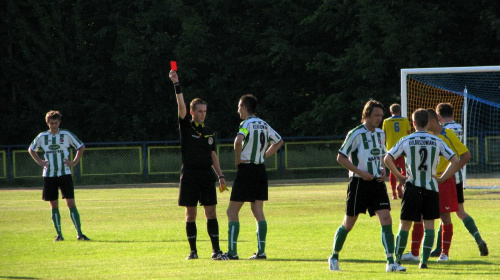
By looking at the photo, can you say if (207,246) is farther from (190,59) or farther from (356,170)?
(190,59)

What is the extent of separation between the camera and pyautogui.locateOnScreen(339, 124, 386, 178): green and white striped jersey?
319 inches

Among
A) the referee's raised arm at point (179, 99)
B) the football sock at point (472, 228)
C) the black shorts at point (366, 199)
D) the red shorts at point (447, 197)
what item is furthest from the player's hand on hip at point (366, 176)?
the referee's raised arm at point (179, 99)

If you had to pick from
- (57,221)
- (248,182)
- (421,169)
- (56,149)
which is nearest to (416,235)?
(421,169)

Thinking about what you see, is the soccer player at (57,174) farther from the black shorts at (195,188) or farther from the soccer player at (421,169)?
the soccer player at (421,169)

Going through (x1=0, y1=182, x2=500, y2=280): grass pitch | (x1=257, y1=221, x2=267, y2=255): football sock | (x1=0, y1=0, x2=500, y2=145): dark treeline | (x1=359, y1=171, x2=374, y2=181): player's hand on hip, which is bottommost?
(x1=0, y1=182, x2=500, y2=280): grass pitch

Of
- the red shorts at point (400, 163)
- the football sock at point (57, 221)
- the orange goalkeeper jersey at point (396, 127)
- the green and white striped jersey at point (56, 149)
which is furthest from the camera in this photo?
the red shorts at point (400, 163)

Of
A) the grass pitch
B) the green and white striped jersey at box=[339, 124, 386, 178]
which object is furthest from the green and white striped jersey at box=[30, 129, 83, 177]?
the green and white striped jersey at box=[339, 124, 386, 178]

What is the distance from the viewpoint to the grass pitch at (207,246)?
328 inches

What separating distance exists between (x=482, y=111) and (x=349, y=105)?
6355mm

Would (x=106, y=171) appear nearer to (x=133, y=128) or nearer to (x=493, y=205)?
(x=133, y=128)

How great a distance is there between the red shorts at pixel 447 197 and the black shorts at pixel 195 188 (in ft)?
8.73

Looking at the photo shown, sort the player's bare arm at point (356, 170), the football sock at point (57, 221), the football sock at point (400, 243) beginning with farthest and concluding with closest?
the football sock at point (57, 221) → the football sock at point (400, 243) → the player's bare arm at point (356, 170)

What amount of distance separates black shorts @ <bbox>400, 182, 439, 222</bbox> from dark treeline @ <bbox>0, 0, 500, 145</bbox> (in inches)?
1034

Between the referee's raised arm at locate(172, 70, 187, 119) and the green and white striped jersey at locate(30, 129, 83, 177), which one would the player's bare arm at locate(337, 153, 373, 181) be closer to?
the referee's raised arm at locate(172, 70, 187, 119)
